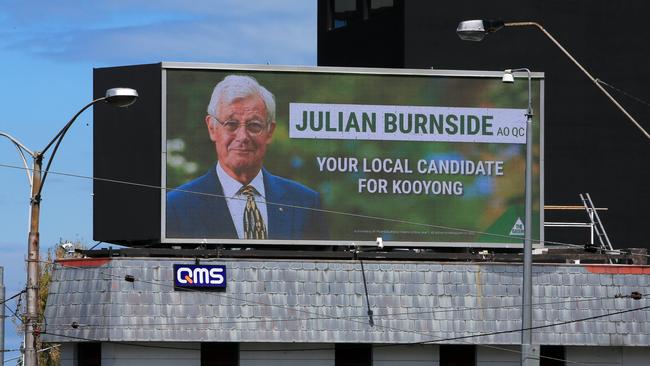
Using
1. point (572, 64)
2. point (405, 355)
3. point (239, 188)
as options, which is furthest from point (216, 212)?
point (572, 64)

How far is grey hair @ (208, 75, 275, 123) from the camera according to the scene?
149 feet

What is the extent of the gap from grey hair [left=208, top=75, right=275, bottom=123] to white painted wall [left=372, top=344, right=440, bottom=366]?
7801 millimetres

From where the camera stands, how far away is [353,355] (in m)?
46.0

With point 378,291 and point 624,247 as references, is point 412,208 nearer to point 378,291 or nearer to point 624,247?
point 378,291

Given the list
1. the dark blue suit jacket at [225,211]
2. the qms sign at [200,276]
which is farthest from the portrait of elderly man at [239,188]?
the qms sign at [200,276]

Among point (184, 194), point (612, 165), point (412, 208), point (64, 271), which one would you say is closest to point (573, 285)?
point (412, 208)

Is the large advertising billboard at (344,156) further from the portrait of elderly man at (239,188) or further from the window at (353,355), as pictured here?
the window at (353,355)

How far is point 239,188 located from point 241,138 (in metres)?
1.52

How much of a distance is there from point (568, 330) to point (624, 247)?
9034 mm

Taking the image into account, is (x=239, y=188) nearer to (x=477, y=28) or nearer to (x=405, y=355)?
(x=405, y=355)

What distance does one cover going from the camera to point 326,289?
148ft

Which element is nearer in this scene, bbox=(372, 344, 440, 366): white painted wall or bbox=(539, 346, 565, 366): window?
bbox=(372, 344, 440, 366): white painted wall

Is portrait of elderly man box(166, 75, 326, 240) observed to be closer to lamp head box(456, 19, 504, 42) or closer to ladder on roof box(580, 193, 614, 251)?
ladder on roof box(580, 193, 614, 251)

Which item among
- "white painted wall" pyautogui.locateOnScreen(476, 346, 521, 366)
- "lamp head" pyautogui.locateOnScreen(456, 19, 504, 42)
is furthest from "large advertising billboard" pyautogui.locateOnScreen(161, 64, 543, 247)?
"lamp head" pyautogui.locateOnScreen(456, 19, 504, 42)
